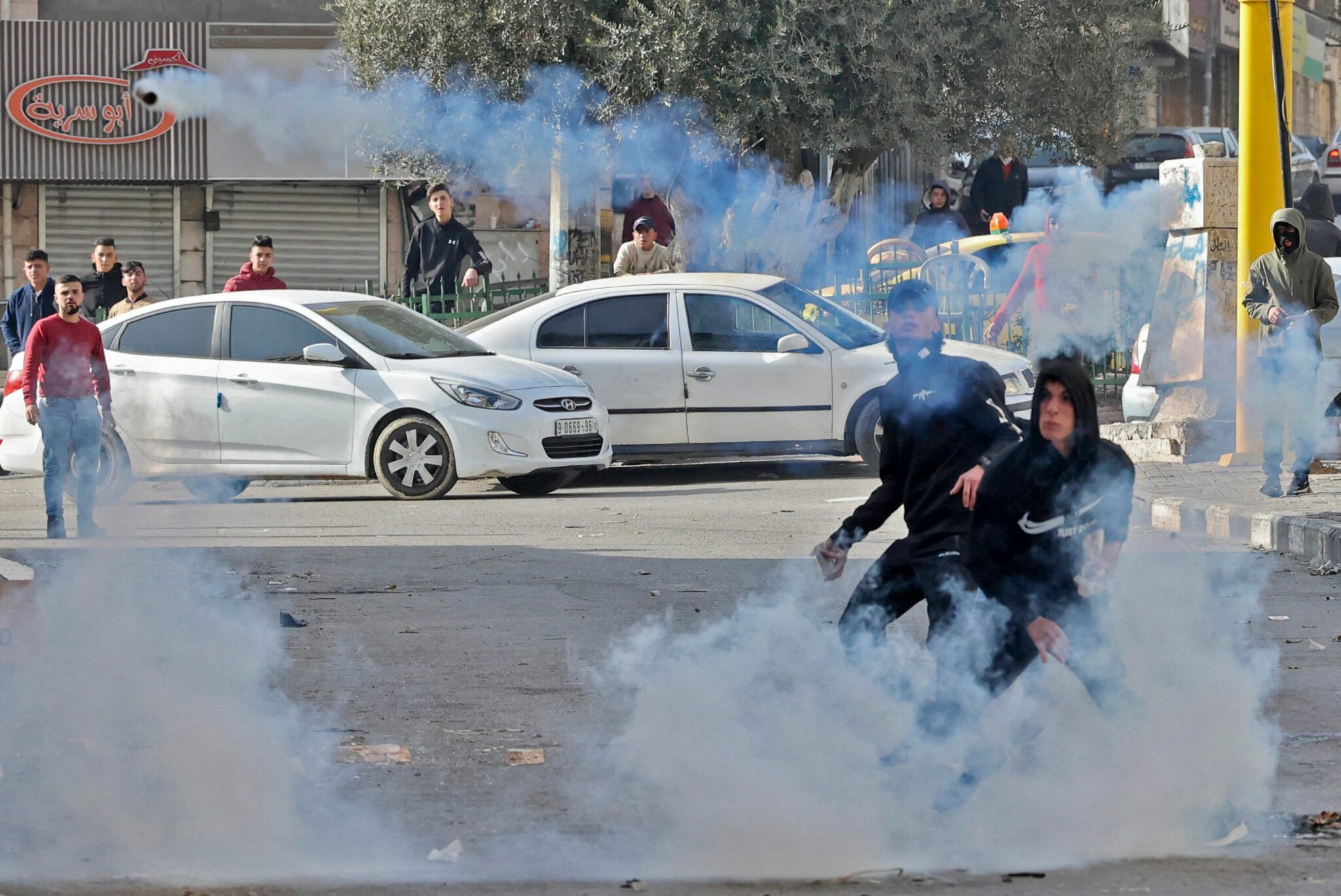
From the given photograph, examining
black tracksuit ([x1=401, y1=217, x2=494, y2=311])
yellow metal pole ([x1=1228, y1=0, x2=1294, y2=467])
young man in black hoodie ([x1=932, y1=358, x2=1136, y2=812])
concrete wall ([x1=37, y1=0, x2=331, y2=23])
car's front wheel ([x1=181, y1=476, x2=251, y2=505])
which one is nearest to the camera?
young man in black hoodie ([x1=932, y1=358, x2=1136, y2=812])

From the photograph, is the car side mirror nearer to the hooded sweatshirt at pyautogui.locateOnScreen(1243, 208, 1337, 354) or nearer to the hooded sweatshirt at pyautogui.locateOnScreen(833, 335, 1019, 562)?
the hooded sweatshirt at pyautogui.locateOnScreen(1243, 208, 1337, 354)

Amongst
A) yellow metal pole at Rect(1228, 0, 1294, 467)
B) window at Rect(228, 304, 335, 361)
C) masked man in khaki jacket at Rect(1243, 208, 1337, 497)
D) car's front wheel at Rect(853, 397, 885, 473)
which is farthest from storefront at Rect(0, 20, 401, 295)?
masked man in khaki jacket at Rect(1243, 208, 1337, 497)

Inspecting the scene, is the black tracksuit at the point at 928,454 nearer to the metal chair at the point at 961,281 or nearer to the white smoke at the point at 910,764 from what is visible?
the white smoke at the point at 910,764

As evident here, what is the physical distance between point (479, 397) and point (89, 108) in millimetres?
13945

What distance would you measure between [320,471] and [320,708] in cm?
662

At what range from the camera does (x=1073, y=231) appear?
34.3 ft

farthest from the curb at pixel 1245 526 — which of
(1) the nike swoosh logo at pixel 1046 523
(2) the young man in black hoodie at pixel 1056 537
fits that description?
(1) the nike swoosh logo at pixel 1046 523

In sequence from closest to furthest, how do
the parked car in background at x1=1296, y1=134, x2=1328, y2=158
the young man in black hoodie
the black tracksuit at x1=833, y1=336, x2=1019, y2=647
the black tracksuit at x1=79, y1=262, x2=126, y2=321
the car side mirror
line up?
the young man in black hoodie, the black tracksuit at x1=833, y1=336, x2=1019, y2=647, the car side mirror, the black tracksuit at x1=79, y1=262, x2=126, y2=321, the parked car in background at x1=1296, y1=134, x2=1328, y2=158

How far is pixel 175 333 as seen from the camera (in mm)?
13375

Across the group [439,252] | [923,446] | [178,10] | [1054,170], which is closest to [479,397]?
[439,252]

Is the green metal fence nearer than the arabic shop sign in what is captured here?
Yes

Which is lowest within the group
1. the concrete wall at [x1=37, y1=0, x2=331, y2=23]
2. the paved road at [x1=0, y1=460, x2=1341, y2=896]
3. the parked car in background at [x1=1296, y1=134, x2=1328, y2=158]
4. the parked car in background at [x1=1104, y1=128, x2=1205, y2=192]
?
the paved road at [x1=0, y1=460, x2=1341, y2=896]

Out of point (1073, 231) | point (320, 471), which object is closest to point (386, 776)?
point (1073, 231)

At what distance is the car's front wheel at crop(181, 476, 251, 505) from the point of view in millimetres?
13766
